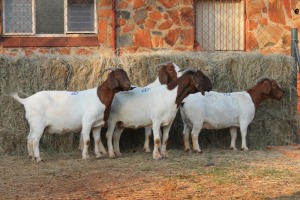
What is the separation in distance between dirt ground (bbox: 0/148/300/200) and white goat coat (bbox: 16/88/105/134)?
581 millimetres

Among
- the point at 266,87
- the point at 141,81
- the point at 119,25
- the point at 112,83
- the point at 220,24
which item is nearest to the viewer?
the point at 112,83

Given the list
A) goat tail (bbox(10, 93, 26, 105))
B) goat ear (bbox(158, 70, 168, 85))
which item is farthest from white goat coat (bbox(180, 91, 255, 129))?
goat tail (bbox(10, 93, 26, 105))

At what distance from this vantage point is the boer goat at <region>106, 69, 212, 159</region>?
36.1 feet

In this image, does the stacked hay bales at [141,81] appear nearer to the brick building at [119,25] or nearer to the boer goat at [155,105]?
the boer goat at [155,105]

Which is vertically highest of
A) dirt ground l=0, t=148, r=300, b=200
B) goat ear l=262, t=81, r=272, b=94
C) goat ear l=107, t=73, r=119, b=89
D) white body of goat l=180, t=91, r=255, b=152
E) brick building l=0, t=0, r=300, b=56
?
brick building l=0, t=0, r=300, b=56

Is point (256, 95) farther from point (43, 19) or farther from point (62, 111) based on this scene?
point (43, 19)

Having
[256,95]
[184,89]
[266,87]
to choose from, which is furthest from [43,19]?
[184,89]

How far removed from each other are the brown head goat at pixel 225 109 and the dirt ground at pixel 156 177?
2.29 feet

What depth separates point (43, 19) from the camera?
55.2ft

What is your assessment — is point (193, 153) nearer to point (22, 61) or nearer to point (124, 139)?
point (124, 139)

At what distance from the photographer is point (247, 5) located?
57.0ft

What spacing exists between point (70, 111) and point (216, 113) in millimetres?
2728

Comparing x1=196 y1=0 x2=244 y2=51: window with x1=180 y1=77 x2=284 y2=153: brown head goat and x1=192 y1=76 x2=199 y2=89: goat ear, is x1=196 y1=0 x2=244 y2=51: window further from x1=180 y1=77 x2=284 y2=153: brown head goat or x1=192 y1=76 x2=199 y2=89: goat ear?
x1=192 y1=76 x2=199 y2=89: goat ear

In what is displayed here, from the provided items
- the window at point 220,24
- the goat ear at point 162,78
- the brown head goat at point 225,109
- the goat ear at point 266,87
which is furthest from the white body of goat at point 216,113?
the window at point 220,24
